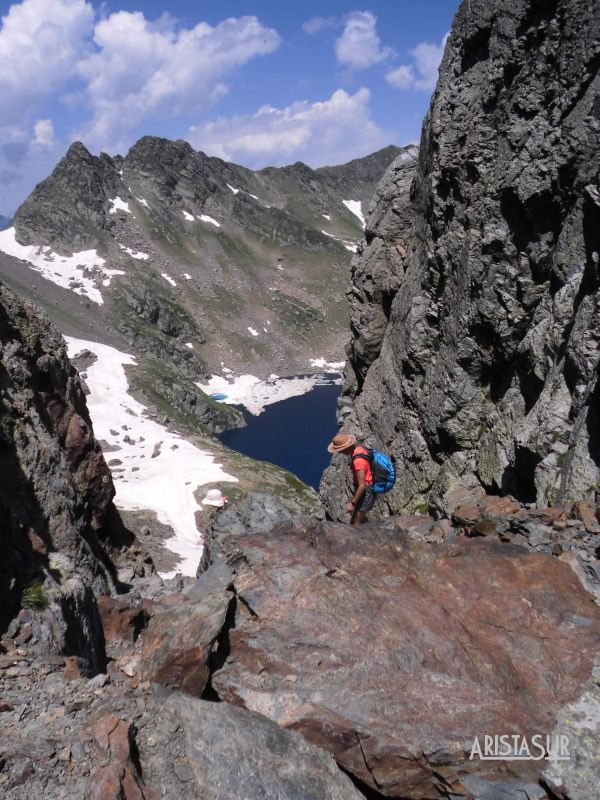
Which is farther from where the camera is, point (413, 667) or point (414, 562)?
point (414, 562)

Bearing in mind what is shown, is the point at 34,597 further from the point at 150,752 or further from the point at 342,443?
the point at 342,443

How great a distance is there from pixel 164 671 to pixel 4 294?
80.9ft

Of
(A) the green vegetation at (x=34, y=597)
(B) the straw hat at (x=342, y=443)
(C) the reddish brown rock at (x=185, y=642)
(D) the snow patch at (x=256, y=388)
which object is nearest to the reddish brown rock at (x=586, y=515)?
(B) the straw hat at (x=342, y=443)

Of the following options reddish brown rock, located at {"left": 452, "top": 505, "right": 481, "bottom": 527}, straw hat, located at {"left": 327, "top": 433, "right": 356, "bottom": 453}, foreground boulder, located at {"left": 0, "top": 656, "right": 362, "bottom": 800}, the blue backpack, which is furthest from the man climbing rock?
foreground boulder, located at {"left": 0, "top": 656, "right": 362, "bottom": 800}

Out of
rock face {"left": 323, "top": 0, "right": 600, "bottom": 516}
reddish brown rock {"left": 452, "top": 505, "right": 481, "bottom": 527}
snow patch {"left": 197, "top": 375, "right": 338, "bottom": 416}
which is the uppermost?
rock face {"left": 323, "top": 0, "right": 600, "bottom": 516}

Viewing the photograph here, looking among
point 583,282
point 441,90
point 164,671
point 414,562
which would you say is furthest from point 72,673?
point 441,90

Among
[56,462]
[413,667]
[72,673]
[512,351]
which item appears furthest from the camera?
[56,462]

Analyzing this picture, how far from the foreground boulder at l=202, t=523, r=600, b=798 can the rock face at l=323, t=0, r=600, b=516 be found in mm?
5309

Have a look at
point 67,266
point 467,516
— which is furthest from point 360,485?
point 67,266

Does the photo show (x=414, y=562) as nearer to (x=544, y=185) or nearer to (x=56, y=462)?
(x=544, y=185)

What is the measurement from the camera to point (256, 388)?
175750 millimetres

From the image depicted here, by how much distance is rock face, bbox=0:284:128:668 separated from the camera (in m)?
13.8

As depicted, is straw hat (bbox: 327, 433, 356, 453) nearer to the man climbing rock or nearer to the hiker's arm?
the man climbing rock

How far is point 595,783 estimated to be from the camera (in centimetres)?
736
